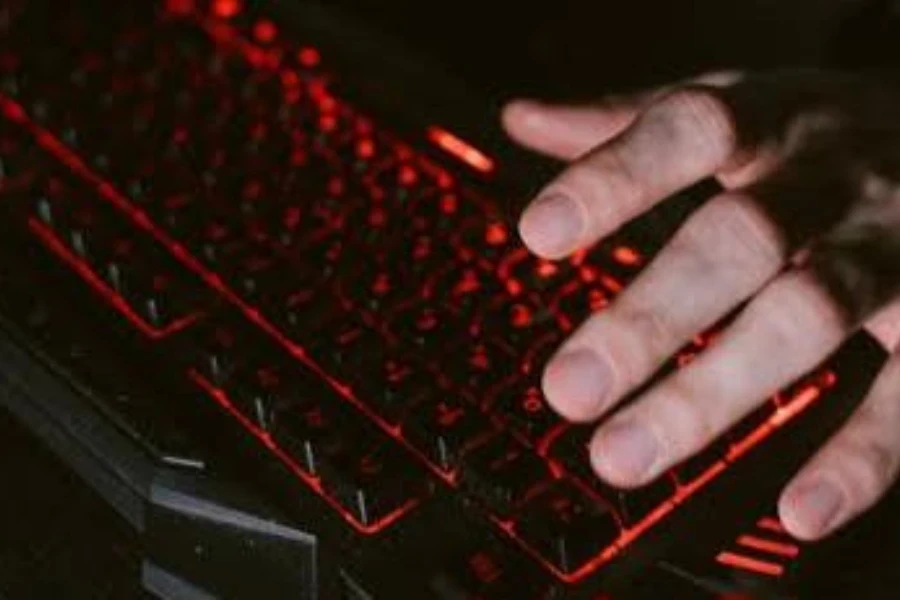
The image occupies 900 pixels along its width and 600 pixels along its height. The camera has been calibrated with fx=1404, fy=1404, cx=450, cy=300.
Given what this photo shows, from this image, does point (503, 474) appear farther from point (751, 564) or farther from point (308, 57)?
point (308, 57)

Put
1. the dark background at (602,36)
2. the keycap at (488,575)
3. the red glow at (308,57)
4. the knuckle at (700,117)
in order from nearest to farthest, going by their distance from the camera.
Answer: the keycap at (488,575)
the knuckle at (700,117)
the red glow at (308,57)
the dark background at (602,36)

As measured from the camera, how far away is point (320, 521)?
507 millimetres

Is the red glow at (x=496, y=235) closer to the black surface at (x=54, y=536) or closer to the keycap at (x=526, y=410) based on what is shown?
the keycap at (x=526, y=410)

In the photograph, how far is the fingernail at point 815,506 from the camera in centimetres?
53

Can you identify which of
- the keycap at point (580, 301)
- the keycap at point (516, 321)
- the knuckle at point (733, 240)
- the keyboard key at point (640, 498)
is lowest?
the keyboard key at point (640, 498)

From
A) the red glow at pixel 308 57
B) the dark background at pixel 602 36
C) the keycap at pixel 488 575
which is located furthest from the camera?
the dark background at pixel 602 36

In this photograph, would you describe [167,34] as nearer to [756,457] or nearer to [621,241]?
[621,241]

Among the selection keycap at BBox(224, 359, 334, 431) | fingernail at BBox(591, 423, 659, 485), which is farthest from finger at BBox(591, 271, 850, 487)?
keycap at BBox(224, 359, 334, 431)

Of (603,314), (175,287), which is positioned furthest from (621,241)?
(175,287)

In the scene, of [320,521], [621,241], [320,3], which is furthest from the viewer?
[320,3]

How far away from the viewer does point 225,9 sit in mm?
725

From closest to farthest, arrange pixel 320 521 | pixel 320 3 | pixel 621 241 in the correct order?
pixel 320 521 → pixel 621 241 → pixel 320 3

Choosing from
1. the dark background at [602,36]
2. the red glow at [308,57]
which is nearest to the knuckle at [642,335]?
the red glow at [308,57]

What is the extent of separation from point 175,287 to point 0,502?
108 mm
